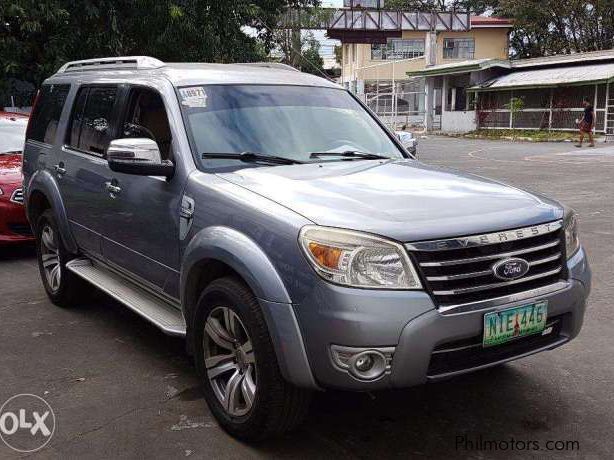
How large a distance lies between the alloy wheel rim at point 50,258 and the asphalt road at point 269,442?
271 mm

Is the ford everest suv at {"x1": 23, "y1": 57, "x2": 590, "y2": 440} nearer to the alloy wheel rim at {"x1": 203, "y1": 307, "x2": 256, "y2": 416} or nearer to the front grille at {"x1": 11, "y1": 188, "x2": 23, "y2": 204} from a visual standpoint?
the alloy wheel rim at {"x1": 203, "y1": 307, "x2": 256, "y2": 416}

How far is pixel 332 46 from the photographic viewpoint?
227ft

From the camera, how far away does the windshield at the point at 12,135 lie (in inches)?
336

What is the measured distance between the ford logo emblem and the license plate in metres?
0.14

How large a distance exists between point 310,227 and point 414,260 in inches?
18.2

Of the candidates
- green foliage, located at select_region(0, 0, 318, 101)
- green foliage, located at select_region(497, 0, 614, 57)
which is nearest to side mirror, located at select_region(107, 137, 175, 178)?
green foliage, located at select_region(0, 0, 318, 101)

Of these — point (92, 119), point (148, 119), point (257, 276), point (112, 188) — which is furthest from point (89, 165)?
point (257, 276)

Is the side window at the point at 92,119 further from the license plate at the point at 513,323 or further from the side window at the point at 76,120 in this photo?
the license plate at the point at 513,323

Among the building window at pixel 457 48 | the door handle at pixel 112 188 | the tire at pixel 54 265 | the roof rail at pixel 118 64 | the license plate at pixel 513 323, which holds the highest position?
the building window at pixel 457 48

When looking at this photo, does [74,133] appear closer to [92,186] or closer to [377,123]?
[92,186]

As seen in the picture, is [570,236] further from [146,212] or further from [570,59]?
[570,59]

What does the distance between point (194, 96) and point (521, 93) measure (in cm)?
3123

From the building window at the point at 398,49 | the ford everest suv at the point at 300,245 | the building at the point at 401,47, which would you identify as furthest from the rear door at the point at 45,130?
the building window at the point at 398,49

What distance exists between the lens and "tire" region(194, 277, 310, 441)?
2977 millimetres
